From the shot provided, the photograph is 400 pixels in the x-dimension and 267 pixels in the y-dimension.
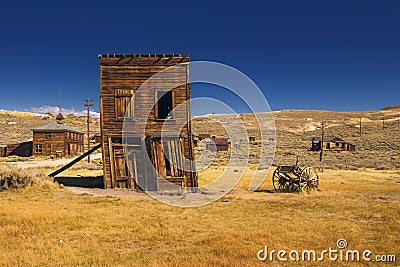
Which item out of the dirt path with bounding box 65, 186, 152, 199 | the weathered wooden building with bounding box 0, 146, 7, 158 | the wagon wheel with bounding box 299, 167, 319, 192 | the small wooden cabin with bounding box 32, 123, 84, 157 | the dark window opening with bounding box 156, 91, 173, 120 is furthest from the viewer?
the weathered wooden building with bounding box 0, 146, 7, 158

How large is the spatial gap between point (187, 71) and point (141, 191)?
7.20 metres

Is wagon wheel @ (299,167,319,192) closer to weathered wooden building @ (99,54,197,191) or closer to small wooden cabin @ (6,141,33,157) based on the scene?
weathered wooden building @ (99,54,197,191)

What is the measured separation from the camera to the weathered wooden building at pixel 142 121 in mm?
17344

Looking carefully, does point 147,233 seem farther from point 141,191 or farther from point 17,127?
point 17,127

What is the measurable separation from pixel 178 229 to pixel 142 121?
9.19 m

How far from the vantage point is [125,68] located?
17.7 meters

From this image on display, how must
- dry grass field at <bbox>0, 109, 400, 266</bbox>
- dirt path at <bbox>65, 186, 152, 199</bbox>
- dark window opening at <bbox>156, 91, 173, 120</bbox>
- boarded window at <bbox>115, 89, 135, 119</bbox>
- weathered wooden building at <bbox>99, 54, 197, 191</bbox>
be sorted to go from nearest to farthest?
dry grass field at <bbox>0, 109, 400, 266</bbox> < dirt path at <bbox>65, 186, 152, 199</bbox> < weathered wooden building at <bbox>99, 54, 197, 191</bbox> < boarded window at <bbox>115, 89, 135, 119</bbox> < dark window opening at <bbox>156, 91, 173, 120</bbox>

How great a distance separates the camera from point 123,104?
57.7 ft

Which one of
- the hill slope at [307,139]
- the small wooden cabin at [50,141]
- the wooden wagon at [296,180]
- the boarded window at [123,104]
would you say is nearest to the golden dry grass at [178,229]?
the wooden wagon at [296,180]

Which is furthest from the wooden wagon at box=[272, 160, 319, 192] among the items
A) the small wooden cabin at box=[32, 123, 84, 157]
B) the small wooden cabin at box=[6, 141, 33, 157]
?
the small wooden cabin at box=[6, 141, 33, 157]

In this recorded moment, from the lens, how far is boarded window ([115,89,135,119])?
17578mm

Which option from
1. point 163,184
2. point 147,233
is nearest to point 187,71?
point 163,184

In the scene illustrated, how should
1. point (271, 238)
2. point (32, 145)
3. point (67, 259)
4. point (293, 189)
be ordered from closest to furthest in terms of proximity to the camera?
point (67, 259) → point (271, 238) → point (293, 189) → point (32, 145)

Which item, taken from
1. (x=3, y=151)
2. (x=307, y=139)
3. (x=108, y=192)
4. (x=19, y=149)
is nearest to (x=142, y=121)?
(x=108, y=192)
